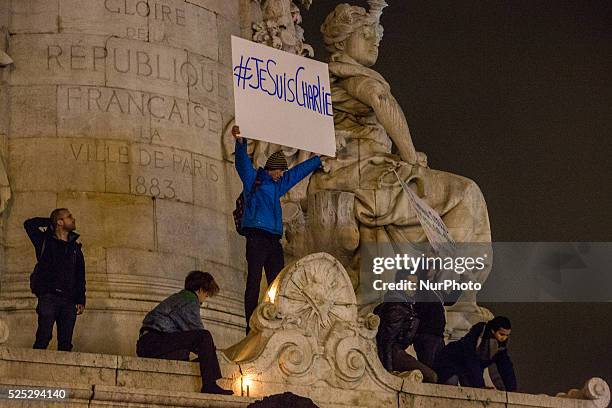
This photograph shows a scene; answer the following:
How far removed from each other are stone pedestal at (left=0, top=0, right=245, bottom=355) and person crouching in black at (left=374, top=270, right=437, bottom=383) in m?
2.54

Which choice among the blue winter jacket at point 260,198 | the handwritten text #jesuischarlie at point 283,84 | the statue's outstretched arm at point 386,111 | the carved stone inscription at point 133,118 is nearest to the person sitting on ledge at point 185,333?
the blue winter jacket at point 260,198

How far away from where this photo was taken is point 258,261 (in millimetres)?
24109

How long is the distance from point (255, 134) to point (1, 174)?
Result: 10.7 ft

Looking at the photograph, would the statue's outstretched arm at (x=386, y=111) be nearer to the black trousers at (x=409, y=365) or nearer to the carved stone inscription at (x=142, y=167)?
the carved stone inscription at (x=142, y=167)

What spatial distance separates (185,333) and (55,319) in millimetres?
1668

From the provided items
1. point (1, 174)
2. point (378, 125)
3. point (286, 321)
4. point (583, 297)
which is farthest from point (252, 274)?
point (583, 297)

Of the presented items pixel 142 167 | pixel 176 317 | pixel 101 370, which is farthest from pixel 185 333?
pixel 142 167

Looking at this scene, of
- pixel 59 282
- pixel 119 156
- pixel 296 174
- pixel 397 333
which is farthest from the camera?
pixel 119 156

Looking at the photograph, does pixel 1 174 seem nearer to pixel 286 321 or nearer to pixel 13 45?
pixel 13 45

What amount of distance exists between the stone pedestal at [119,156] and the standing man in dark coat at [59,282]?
1.87m

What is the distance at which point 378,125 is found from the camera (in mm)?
28688

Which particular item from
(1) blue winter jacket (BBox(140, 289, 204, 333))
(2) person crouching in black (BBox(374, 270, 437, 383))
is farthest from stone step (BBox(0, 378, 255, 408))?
(2) person crouching in black (BBox(374, 270, 437, 383))

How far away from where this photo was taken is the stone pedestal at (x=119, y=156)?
82.4 ft

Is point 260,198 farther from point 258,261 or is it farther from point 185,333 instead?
point 185,333
